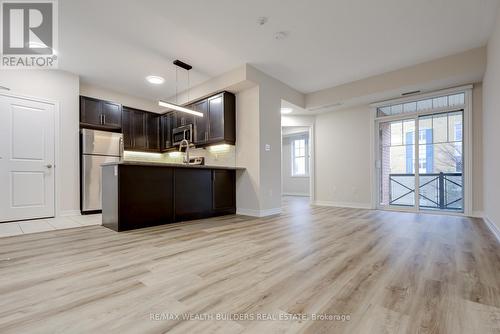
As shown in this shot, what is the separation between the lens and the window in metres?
9.42

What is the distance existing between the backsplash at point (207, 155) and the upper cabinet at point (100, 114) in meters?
0.82

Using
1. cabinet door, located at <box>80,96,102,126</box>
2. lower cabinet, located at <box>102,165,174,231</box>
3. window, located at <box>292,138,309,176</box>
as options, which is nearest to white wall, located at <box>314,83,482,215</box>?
window, located at <box>292,138,309,176</box>

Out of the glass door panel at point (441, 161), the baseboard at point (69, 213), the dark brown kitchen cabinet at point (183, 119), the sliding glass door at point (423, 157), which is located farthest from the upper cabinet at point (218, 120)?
the glass door panel at point (441, 161)

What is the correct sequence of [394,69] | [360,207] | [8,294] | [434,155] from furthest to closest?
[360,207] < [434,155] < [394,69] < [8,294]

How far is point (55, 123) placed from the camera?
4371 mm

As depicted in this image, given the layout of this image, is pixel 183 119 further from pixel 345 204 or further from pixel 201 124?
pixel 345 204

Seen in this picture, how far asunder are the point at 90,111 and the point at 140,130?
1.18 meters

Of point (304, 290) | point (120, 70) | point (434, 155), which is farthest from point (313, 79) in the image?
point (304, 290)

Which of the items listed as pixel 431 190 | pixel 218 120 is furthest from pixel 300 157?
pixel 218 120

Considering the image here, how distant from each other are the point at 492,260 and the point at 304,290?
6.22 ft

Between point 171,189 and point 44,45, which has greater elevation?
point 44,45

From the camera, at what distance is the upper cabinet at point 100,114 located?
15.9ft

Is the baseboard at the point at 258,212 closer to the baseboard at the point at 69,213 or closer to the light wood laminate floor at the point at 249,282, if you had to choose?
the light wood laminate floor at the point at 249,282

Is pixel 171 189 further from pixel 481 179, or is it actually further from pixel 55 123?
pixel 481 179
